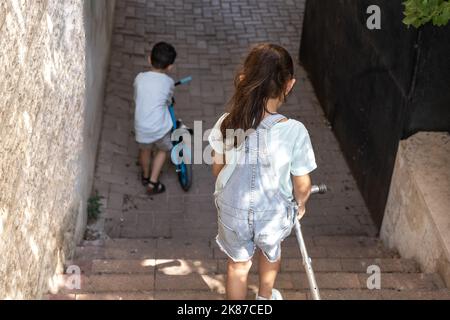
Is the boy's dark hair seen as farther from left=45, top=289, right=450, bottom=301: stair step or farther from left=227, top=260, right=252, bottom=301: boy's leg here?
left=227, top=260, right=252, bottom=301: boy's leg

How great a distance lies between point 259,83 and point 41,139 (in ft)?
4.08

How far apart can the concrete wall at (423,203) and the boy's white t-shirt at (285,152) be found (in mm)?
1387

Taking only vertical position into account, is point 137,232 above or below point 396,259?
below

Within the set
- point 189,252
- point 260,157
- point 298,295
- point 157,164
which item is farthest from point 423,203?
point 157,164

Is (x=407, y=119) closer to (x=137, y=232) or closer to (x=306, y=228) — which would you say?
(x=306, y=228)

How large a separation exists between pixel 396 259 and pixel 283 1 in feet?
19.5

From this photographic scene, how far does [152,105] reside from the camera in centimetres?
565

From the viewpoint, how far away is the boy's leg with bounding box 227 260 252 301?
11.8 feet

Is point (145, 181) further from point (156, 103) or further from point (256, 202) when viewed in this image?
point (256, 202)

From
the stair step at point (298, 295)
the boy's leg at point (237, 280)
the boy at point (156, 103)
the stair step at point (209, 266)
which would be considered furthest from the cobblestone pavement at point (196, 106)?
the boy's leg at point (237, 280)

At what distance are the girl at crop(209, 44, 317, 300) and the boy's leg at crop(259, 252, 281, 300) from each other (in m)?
0.18

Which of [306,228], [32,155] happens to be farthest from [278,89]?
[306,228]

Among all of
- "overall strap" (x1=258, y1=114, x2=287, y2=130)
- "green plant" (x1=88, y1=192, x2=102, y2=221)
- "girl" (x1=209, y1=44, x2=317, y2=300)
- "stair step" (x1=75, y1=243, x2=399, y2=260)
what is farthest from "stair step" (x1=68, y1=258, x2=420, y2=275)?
"overall strap" (x1=258, y1=114, x2=287, y2=130)

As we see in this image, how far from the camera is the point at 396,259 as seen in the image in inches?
188
